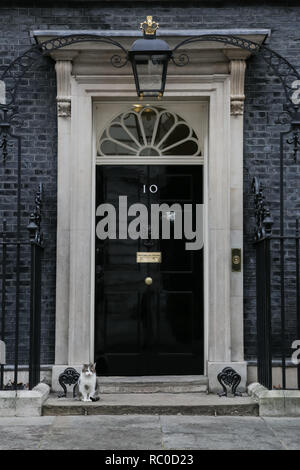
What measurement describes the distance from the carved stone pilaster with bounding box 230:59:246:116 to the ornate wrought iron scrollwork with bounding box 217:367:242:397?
285 cm

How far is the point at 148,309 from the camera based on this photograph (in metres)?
8.45

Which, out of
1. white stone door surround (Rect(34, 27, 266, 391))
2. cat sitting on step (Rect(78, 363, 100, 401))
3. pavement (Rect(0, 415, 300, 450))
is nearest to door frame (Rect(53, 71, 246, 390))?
white stone door surround (Rect(34, 27, 266, 391))

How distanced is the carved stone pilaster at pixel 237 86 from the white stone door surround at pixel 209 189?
11 millimetres

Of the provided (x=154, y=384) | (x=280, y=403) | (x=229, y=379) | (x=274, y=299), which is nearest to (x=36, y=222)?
(x=154, y=384)

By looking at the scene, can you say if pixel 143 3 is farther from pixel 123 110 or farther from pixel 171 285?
pixel 171 285

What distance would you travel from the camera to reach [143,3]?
8312 mm

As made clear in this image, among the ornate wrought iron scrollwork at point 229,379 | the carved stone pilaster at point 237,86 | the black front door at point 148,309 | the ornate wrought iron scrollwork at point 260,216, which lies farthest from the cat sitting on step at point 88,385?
the carved stone pilaster at point 237,86

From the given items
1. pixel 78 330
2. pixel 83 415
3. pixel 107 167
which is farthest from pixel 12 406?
pixel 107 167

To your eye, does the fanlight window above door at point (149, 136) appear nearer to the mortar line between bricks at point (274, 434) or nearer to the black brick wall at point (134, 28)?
the black brick wall at point (134, 28)

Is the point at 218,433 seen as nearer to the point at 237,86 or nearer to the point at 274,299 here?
the point at 274,299

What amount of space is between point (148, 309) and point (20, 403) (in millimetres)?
2109

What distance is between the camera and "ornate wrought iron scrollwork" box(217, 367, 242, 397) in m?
7.67

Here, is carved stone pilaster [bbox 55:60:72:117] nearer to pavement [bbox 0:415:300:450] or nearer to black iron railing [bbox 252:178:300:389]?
black iron railing [bbox 252:178:300:389]

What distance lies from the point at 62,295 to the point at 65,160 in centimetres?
150
